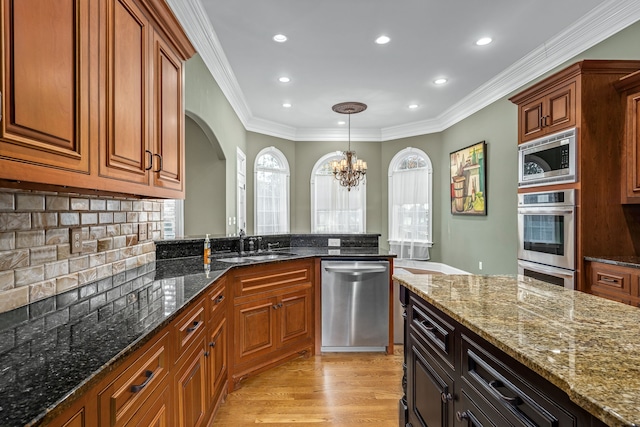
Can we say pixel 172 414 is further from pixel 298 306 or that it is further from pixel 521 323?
pixel 298 306

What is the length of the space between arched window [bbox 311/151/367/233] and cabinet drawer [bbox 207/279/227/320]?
16.6 ft

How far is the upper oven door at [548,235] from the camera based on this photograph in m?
2.84

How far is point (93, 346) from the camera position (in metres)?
0.99

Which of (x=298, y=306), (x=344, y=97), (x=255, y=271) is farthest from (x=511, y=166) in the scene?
(x=255, y=271)

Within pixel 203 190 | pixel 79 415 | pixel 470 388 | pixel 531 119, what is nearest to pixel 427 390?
pixel 470 388

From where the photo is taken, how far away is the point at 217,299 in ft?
7.07

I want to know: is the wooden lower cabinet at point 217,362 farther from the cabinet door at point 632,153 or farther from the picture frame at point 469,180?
the picture frame at point 469,180

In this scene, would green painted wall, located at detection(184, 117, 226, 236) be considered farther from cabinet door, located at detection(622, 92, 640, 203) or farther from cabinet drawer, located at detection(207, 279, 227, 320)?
cabinet door, located at detection(622, 92, 640, 203)

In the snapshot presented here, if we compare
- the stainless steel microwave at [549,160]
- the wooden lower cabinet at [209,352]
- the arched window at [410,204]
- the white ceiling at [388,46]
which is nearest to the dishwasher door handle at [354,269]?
the wooden lower cabinet at [209,352]

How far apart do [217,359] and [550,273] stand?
2.83m

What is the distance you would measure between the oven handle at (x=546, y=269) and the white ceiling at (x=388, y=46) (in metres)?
2.16

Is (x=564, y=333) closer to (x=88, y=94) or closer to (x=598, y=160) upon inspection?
(x=88, y=94)

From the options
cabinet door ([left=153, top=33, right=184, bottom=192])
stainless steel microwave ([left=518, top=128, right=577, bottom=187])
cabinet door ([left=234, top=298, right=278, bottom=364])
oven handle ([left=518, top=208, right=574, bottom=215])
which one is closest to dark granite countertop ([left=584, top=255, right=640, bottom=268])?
oven handle ([left=518, top=208, right=574, bottom=215])

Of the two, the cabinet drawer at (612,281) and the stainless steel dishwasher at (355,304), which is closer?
the cabinet drawer at (612,281)
